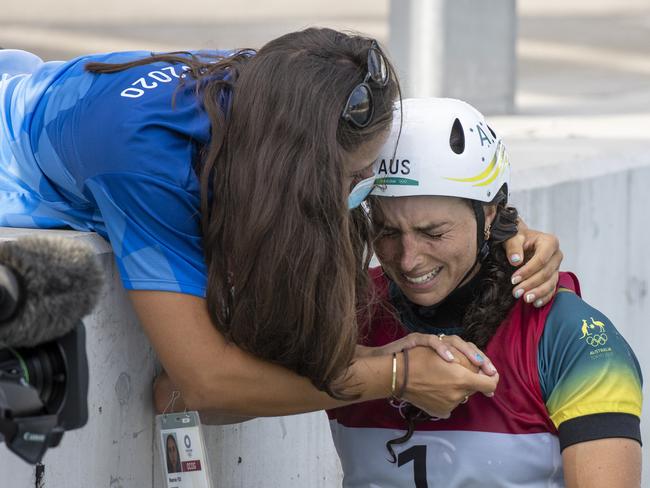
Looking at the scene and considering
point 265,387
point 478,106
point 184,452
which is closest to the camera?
point 265,387

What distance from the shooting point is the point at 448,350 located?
3375 mm

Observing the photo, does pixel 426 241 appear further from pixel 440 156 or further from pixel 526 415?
pixel 526 415

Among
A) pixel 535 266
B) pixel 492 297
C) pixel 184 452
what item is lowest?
pixel 184 452

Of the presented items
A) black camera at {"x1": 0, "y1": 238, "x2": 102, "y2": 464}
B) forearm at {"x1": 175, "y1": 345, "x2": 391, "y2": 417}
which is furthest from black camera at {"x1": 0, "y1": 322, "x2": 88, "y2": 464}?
forearm at {"x1": 175, "y1": 345, "x2": 391, "y2": 417}

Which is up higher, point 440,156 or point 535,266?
point 440,156

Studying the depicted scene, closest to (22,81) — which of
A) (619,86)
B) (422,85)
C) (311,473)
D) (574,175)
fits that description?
(311,473)

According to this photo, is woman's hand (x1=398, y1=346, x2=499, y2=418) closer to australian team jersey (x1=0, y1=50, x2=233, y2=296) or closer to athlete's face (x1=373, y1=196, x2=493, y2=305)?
athlete's face (x1=373, y1=196, x2=493, y2=305)

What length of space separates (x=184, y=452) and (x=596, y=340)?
1156mm

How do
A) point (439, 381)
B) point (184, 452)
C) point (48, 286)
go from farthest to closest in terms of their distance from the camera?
point (184, 452)
point (439, 381)
point (48, 286)

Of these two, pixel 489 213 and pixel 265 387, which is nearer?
pixel 265 387

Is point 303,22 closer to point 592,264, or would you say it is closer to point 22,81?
point 592,264

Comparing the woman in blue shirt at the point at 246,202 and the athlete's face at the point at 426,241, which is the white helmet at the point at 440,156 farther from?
the woman in blue shirt at the point at 246,202

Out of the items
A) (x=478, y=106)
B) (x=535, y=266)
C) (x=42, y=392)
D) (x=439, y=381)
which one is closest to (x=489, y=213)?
(x=535, y=266)

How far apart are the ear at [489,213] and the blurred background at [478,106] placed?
1047mm
